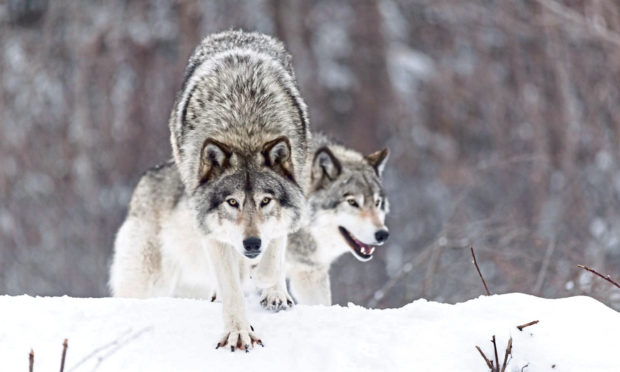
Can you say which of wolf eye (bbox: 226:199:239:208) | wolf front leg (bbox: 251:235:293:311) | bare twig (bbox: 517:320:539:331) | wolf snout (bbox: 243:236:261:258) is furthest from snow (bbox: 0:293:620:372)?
wolf eye (bbox: 226:199:239:208)

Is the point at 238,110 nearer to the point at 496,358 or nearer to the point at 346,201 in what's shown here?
the point at 346,201

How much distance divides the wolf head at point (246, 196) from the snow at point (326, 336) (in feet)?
1.54

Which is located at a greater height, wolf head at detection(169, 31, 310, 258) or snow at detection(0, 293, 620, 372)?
wolf head at detection(169, 31, 310, 258)

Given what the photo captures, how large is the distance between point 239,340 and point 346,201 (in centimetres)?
296

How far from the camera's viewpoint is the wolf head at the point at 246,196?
4.93 m

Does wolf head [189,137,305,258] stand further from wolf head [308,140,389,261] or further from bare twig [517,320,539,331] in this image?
wolf head [308,140,389,261]

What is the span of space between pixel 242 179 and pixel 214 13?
38.5 ft

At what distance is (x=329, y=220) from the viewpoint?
7375 mm

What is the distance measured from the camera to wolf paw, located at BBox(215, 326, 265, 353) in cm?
444

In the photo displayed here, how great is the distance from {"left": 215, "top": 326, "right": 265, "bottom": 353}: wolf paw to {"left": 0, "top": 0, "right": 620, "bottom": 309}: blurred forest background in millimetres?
6993

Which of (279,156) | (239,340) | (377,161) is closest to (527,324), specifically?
(239,340)

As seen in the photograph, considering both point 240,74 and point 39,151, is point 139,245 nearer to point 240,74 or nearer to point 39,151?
point 240,74

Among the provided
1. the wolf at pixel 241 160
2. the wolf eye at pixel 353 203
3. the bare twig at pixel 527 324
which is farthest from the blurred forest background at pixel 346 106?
the bare twig at pixel 527 324

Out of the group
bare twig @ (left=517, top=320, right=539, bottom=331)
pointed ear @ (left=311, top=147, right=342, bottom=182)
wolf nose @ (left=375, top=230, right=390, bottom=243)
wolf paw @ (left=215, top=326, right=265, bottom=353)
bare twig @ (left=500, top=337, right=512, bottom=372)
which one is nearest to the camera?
bare twig @ (left=500, top=337, right=512, bottom=372)
